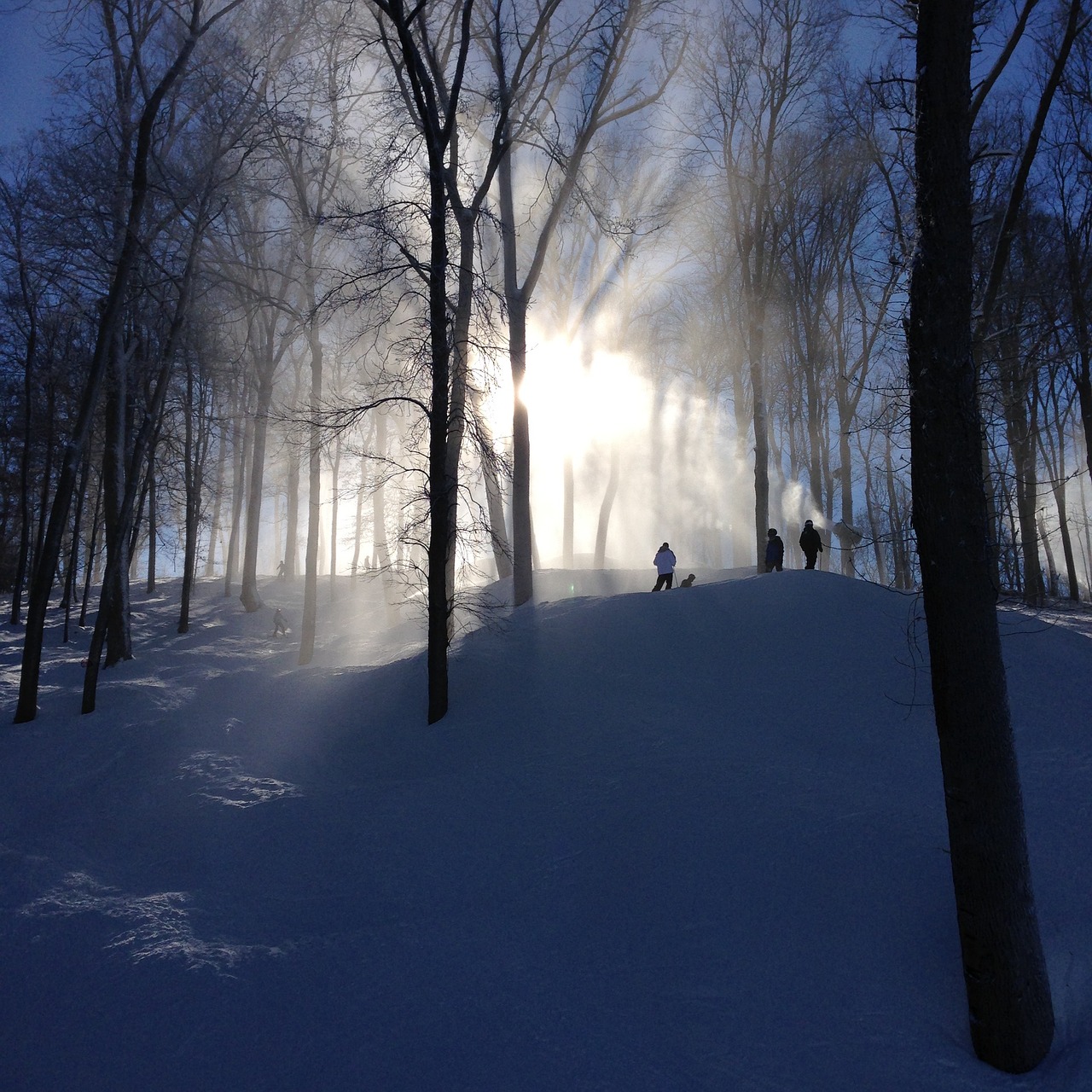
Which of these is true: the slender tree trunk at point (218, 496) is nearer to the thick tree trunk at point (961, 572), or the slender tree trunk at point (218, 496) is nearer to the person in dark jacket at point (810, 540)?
the person in dark jacket at point (810, 540)

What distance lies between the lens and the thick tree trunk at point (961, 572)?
138 inches

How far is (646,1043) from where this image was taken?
3.61m

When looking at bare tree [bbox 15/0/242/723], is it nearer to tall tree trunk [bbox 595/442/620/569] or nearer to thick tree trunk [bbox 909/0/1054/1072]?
thick tree trunk [bbox 909/0/1054/1072]

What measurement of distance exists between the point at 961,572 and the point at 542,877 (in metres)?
3.55

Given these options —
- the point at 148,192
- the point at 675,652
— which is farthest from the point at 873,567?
the point at 148,192

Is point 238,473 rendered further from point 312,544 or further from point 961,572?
point 961,572

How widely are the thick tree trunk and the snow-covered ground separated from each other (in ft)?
1.80

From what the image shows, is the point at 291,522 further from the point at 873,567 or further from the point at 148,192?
the point at 873,567

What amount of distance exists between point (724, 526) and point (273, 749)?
3254 cm

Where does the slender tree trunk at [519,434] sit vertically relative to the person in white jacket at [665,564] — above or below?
above

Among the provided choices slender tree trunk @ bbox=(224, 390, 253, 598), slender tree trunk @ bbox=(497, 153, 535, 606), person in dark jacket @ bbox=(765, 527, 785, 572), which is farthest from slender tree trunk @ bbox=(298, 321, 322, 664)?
person in dark jacket @ bbox=(765, 527, 785, 572)

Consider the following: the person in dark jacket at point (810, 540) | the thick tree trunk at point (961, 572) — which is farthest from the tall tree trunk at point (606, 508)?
the thick tree trunk at point (961, 572)

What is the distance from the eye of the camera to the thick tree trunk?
3.50 m

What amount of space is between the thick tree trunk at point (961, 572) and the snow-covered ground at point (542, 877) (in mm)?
548
